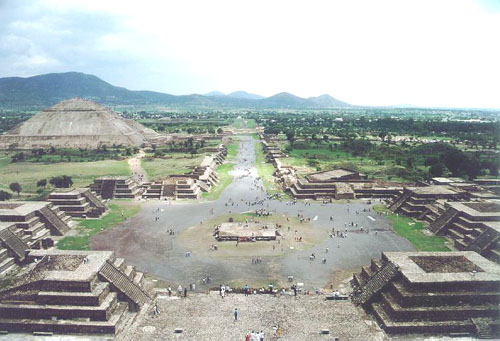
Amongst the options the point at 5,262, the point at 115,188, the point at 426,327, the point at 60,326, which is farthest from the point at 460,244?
the point at 115,188

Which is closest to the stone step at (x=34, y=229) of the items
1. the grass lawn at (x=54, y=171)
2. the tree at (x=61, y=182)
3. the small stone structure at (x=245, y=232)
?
the small stone structure at (x=245, y=232)

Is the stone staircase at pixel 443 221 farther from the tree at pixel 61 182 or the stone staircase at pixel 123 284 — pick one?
the tree at pixel 61 182

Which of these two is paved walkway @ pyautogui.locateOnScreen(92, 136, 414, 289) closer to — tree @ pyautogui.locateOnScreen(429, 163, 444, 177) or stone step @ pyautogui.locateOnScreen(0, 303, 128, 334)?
stone step @ pyautogui.locateOnScreen(0, 303, 128, 334)

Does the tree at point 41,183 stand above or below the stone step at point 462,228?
below

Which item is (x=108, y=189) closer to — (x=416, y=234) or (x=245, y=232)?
(x=245, y=232)

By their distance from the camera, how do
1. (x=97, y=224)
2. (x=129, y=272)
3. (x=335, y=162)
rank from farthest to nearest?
(x=335, y=162) → (x=97, y=224) → (x=129, y=272)

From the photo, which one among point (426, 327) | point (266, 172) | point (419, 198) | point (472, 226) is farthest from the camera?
point (266, 172)
